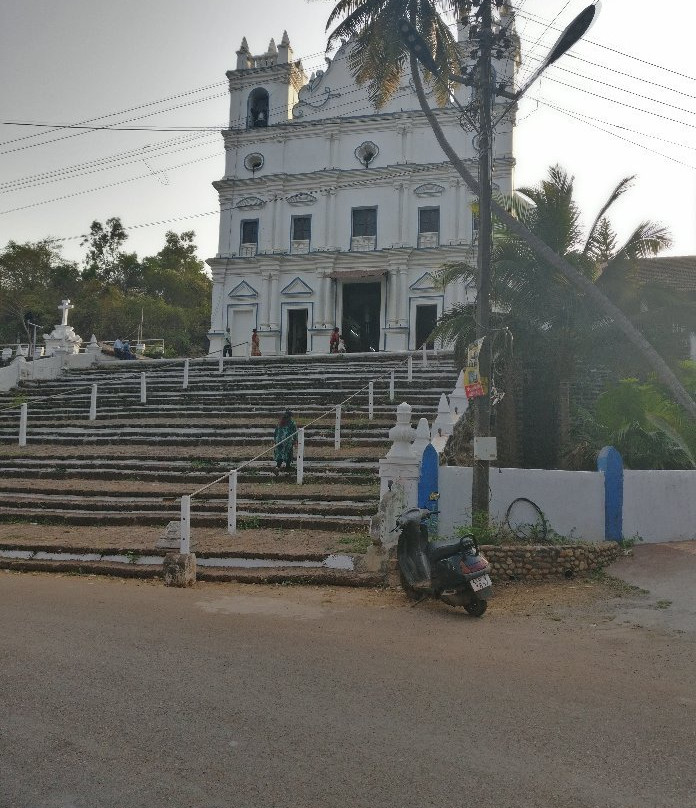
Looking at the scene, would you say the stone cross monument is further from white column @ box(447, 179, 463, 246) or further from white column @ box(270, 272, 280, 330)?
white column @ box(447, 179, 463, 246)

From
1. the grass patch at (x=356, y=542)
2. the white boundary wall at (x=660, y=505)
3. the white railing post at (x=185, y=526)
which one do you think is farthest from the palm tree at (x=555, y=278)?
the white railing post at (x=185, y=526)

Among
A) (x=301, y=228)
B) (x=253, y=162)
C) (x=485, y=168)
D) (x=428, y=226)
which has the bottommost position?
(x=485, y=168)

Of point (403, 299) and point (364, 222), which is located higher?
point (364, 222)

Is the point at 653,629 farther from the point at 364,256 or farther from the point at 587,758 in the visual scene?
the point at 364,256

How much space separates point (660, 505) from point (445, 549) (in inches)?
193

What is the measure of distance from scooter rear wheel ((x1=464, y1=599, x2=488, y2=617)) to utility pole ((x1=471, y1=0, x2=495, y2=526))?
2559mm

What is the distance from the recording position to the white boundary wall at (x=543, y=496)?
33.7 ft

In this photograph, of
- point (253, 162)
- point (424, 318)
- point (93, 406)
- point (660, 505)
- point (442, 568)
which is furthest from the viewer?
point (253, 162)

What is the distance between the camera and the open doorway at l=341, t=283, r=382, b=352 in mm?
32656

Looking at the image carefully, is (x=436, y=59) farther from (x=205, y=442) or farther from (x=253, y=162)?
(x=253, y=162)

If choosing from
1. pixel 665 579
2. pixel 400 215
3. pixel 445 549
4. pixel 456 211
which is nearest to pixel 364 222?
pixel 400 215

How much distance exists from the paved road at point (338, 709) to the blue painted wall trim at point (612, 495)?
3113 mm

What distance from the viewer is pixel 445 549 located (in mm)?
7543

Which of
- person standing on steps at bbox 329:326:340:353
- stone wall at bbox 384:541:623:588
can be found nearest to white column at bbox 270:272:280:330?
person standing on steps at bbox 329:326:340:353
